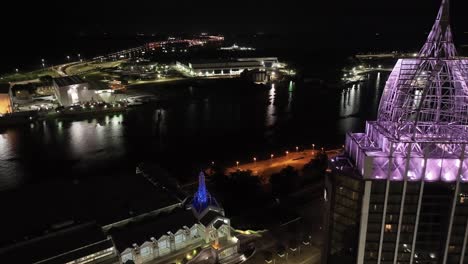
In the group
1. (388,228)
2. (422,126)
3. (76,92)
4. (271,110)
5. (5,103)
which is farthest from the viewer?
(271,110)

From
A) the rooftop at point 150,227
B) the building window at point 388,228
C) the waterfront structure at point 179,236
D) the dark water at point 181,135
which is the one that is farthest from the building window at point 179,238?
the dark water at point 181,135

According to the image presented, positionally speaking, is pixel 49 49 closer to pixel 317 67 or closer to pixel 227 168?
pixel 317 67

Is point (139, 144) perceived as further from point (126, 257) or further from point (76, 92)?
point (126, 257)

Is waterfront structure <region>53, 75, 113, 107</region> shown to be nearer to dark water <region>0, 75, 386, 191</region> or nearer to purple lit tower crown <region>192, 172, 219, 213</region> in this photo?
dark water <region>0, 75, 386, 191</region>

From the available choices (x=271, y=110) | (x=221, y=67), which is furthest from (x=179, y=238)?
(x=221, y=67)

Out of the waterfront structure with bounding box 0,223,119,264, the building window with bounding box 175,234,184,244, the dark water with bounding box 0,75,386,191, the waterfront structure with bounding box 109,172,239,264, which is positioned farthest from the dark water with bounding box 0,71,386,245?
the building window with bounding box 175,234,184,244

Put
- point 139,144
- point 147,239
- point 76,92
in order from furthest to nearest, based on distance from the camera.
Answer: point 76,92, point 139,144, point 147,239
